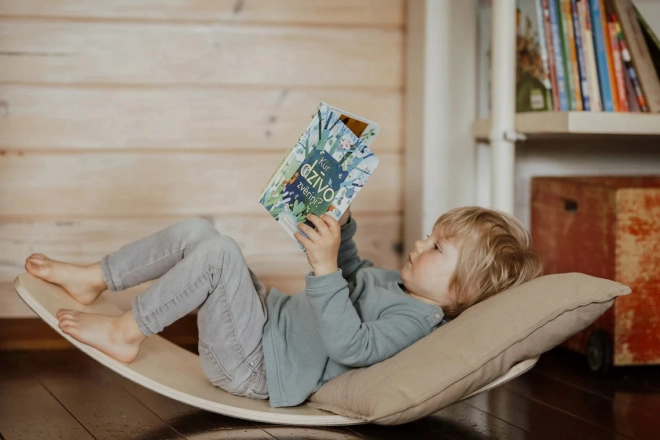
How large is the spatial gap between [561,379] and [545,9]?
0.74 meters

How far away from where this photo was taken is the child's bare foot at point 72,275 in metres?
1.38

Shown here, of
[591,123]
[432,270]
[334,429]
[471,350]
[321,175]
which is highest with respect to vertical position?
[591,123]

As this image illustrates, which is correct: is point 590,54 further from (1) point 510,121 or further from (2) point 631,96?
(1) point 510,121

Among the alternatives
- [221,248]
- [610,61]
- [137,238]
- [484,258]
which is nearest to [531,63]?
[610,61]

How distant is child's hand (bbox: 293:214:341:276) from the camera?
119 centimetres

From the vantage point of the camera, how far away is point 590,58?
1.65m

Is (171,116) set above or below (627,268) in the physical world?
above

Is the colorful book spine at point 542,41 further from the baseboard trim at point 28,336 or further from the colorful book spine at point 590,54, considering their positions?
the baseboard trim at point 28,336

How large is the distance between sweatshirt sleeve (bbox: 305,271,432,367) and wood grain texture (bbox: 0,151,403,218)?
661 mm

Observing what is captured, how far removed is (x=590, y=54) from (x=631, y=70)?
3.5 inches

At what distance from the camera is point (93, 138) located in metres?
1.75

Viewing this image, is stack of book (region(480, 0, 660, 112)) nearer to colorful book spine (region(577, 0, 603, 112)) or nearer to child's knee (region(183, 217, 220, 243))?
colorful book spine (region(577, 0, 603, 112))

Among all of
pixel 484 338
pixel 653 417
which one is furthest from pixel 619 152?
pixel 484 338

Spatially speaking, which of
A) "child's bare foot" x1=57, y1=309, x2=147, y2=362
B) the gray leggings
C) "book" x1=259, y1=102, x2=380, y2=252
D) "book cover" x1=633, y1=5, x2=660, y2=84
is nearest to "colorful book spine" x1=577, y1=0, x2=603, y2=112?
"book cover" x1=633, y1=5, x2=660, y2=84
